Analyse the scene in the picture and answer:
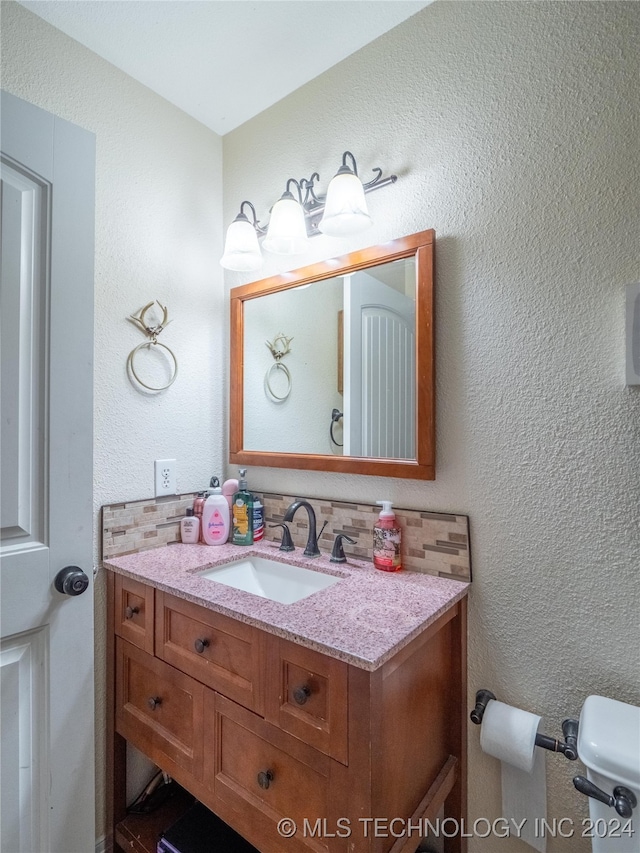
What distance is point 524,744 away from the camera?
36.2 inches

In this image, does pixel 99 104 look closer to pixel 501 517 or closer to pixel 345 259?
pixel 345 259

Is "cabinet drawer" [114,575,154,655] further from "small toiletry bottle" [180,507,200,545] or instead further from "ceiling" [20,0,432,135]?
"ceiling" [20,0,432,135]

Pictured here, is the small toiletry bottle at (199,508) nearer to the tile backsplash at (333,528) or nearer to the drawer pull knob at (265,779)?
the tile backsplash at (333,528)

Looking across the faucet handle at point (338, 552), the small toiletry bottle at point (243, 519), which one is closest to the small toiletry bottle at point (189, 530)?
the small toiletry bottle at point (243, 519)

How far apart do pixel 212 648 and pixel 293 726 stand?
0.27 meters

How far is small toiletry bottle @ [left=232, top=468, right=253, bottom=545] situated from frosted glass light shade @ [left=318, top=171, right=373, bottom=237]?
2.97 feet

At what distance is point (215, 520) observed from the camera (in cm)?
140

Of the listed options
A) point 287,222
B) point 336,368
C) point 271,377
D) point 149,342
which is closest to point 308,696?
point 336,368

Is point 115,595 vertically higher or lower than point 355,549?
lower

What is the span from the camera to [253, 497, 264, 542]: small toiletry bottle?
1441mm

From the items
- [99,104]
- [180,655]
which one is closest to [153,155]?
[99,104]

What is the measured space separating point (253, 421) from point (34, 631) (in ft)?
2.86

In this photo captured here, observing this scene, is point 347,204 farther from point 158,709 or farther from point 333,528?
point 158,709

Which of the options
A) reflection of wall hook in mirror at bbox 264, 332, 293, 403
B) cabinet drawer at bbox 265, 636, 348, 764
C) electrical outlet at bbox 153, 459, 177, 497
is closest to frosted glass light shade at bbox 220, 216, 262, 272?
reflection of wall hook in mirror at bbox 264, 332, 293, 403
